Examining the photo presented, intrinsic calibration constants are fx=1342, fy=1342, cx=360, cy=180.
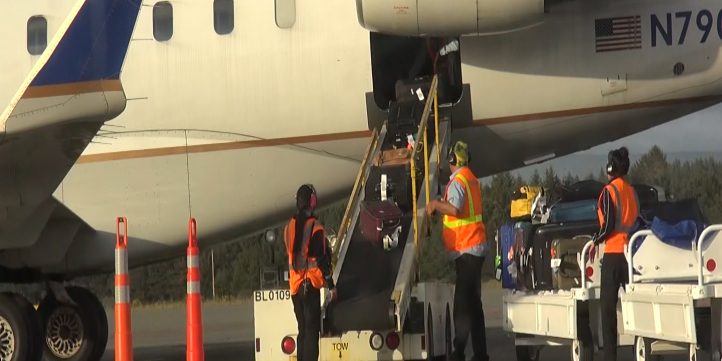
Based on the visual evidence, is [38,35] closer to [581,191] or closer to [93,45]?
[93,45]

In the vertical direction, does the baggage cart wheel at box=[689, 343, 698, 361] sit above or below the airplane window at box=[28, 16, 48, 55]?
below

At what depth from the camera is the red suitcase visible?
13.0 metres

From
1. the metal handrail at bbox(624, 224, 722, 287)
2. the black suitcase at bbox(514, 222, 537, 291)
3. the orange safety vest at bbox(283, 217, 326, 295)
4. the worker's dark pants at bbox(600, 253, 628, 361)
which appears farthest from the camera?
the black suitcase at bbox(514, 222, 537, 291)

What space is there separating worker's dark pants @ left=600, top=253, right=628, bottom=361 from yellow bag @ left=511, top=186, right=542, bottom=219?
140 inches

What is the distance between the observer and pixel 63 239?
15.1m

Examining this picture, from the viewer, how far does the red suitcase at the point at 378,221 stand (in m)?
13.0

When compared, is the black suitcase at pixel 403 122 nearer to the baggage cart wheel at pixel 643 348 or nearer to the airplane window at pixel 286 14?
the airplane window at pixel 286 14

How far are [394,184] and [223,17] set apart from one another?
3031 millimetres

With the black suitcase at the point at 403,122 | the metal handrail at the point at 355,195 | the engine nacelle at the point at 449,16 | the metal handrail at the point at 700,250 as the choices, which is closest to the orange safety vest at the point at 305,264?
the metal handrail at the point at 355,195

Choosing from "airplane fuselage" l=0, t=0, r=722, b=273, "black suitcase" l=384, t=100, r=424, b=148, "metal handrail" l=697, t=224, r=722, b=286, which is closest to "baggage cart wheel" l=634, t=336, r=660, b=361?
"metal handrail" l=697, t=224, r=722, b=286

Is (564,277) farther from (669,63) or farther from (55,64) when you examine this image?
(55,64)

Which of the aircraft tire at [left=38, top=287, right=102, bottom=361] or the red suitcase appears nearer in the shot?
the red suitcase

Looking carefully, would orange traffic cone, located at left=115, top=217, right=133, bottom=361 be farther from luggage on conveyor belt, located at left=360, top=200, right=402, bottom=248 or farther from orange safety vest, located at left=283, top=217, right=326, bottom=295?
luggage on conveyor belt, located at left=360, top=200, right=402, bottom=248

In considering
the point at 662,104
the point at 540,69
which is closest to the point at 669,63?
the point at 662,104
